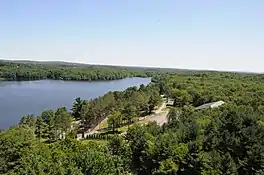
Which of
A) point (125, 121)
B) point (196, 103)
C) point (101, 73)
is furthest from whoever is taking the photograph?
point (101, 73)

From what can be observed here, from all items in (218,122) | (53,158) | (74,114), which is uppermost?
(218,122)

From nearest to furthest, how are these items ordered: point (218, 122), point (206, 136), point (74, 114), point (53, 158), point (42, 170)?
point (42, 170) < point (53, 158) < point (206, 136) < point (218, 122) < point (74, 114)

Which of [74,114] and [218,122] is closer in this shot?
[218,122]

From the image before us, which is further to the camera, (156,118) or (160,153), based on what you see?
(156,118)

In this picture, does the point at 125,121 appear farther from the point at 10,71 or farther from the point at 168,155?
the point at 10,71

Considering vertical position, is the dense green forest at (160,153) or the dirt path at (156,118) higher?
the dense green forest at (160,153)

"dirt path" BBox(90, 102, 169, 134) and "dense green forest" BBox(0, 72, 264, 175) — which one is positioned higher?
"dense green forest" BBox(0, 72, 264, 175)

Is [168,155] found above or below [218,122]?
below

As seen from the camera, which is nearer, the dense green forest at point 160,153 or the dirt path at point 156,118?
the dense green forest at point 160,153

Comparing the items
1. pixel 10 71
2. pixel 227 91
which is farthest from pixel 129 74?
pixel 227 91

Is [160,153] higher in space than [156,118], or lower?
higher

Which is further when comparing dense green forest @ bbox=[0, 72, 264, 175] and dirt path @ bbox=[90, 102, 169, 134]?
dirt path @ bbox=[90, 102, 169, 134]
